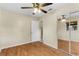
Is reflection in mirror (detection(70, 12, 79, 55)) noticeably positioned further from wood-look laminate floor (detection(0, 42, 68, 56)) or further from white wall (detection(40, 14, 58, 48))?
white wall (detection(40, 14, 58, 48))

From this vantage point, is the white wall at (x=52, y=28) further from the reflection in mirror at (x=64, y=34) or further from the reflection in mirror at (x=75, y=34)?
the reflection in mirror at (x=75, y=34)

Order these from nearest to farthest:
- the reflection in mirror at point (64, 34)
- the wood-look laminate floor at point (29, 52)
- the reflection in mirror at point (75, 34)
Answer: the wood-look laminate floor at point (29, 52) < the reflection in mirror at point (75, 34) < the reflection in mirror at point (64, 34)

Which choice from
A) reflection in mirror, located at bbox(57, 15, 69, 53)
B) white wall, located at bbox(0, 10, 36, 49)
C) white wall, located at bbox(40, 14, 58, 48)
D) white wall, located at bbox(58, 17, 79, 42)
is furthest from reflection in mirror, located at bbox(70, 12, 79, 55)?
white wall, located at bbox(0, 10, 36, 49)

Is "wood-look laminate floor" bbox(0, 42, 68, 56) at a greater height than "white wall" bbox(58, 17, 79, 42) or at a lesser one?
lesser

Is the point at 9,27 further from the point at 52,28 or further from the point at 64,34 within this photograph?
the point at 64,34

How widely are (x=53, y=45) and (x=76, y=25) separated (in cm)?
158

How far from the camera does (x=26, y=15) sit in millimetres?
3539

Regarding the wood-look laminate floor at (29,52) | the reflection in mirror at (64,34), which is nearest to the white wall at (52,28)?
the reflection in mirror at (64,34)

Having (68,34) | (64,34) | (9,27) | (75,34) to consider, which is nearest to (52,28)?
(64,34)

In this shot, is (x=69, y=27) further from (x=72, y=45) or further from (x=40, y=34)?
(x=40, y=34)

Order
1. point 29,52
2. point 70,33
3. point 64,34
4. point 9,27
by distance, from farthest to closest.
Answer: point 9,27 → point 64,34 → point 70,33 → point 29,52

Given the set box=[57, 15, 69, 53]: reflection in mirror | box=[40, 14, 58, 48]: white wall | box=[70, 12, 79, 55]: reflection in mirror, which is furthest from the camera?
box=[40, 14, 58, 48]: white wall

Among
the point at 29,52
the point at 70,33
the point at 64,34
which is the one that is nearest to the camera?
the point at 29,52

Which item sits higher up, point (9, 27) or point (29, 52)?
point (9, 27)
